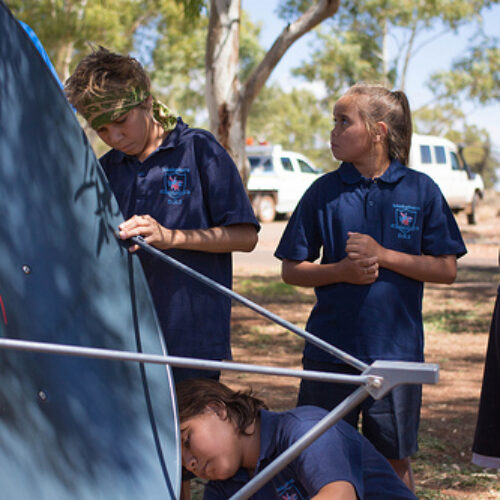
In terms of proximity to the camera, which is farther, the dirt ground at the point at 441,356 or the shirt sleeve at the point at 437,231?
the dirt ground at the point at 441,356

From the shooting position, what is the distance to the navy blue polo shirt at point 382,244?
8.36ft

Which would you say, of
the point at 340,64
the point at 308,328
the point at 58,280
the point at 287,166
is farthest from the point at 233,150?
the point at 340,64

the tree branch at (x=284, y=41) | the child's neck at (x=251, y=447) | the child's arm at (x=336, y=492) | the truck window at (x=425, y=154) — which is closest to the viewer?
the child's arm at (x=336, y=492)

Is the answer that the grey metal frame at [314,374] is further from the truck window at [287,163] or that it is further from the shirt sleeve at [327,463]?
the truck window at [287,163]

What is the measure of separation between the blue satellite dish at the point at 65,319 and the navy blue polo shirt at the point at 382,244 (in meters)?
0.71

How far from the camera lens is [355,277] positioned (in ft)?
8.33

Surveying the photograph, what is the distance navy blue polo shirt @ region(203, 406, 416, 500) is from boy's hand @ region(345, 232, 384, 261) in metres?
0.66

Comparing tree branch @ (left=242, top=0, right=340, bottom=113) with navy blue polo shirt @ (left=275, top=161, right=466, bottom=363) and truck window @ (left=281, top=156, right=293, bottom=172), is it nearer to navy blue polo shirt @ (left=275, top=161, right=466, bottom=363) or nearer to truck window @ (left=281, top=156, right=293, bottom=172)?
navy blue polo shirt @ (left=275, top=161, right=466, bottom=363)

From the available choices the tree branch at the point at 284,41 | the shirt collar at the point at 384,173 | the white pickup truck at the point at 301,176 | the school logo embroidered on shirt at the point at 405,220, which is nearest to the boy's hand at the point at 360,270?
the school logo embroidered on shirt at the point at 405,220

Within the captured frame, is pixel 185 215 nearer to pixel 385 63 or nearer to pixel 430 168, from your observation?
pixel 430 168

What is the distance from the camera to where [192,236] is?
7.89ft

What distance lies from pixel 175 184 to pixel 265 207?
17673mm

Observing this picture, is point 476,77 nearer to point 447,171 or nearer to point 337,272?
point 447,171

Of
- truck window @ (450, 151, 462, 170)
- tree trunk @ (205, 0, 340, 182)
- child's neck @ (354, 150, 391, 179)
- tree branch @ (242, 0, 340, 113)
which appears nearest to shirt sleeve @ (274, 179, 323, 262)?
child's neck @ (354, 150, 391, 179)
